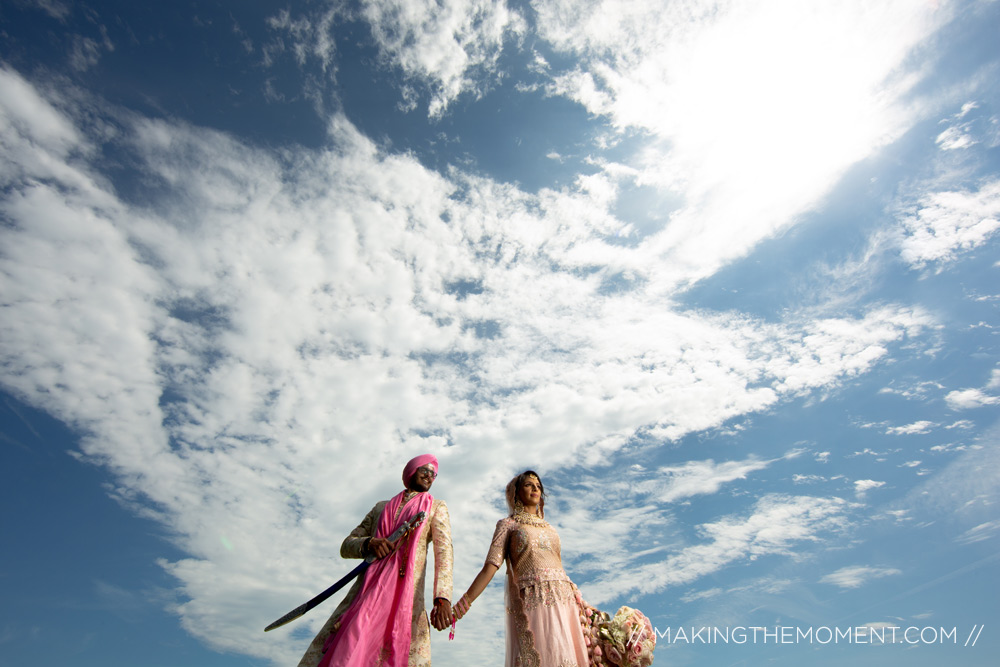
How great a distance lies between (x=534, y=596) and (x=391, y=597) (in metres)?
1.53

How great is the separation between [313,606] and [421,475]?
170cm

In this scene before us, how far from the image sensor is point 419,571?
545cm

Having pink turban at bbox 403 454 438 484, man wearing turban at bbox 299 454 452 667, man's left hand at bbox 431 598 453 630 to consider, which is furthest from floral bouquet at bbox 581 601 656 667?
pink turban at bbox 403 454 438 484

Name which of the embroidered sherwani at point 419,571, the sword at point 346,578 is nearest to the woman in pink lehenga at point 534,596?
the embroidered sherwani at point 419,571

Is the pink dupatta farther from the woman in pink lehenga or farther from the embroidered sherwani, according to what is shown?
the woman in pink lehenga

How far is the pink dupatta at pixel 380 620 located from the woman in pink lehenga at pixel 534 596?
2.01ft

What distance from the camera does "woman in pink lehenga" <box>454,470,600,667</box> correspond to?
540 cm

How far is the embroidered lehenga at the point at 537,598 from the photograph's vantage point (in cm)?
539

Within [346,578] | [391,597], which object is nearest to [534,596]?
[391,597]

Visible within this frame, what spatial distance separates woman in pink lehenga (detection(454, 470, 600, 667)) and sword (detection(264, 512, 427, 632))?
2.92 ft

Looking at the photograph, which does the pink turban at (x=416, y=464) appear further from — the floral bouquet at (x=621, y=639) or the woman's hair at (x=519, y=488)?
the floral bouquet at (x=621, y=639)

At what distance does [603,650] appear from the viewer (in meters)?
5.61

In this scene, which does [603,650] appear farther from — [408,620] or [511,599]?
[408,620]

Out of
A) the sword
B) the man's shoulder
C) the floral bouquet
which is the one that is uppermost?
the man's shoulder
